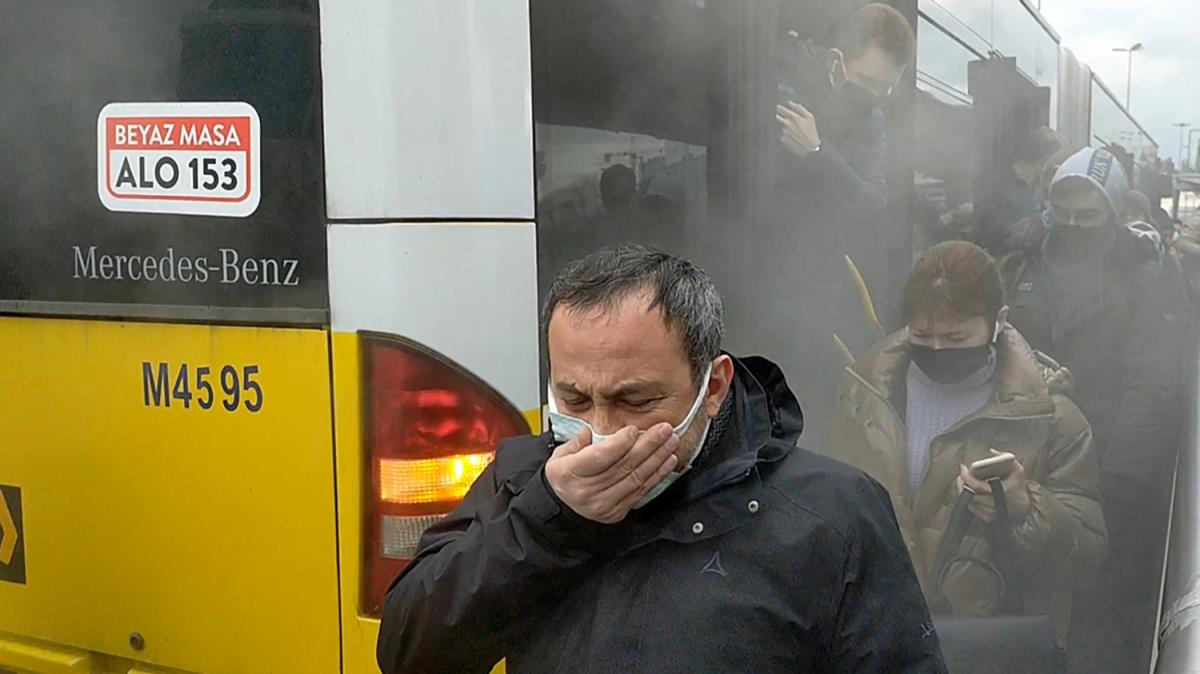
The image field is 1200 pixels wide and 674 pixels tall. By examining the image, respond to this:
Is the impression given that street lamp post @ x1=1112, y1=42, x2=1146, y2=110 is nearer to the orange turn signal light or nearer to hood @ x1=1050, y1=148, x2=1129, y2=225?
hood @ x1=1050, y1=148, x2=1129, y2=225

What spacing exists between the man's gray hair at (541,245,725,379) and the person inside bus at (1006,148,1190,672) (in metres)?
1.47

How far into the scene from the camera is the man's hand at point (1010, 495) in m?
2.70

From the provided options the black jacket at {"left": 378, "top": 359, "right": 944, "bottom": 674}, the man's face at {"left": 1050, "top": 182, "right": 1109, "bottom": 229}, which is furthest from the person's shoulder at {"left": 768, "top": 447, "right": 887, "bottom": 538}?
the man's face at {"left": 1050, "top": 182, "right": 1109, "bottom": 229}

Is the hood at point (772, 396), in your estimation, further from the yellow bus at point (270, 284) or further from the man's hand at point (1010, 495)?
the man's hand at point (1010, 495)

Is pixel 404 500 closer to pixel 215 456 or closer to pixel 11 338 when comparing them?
pixel 215 456

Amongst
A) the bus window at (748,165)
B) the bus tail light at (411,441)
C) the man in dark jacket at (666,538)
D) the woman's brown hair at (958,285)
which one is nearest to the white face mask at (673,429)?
the man in dark jacket at (666,538)

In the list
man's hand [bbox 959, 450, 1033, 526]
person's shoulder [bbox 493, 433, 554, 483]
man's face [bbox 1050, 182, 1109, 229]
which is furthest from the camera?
man's face [bbox 1050, 182, 1109, 229]

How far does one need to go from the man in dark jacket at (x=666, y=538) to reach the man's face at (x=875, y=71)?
1490 millimetres

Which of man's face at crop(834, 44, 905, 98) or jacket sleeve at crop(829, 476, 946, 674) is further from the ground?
man's face at crop(834, 44, 905, 98)

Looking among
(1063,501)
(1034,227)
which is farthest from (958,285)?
(1063,501)

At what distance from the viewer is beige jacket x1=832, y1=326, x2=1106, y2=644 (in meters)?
2.71

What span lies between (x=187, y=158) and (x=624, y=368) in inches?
47.4

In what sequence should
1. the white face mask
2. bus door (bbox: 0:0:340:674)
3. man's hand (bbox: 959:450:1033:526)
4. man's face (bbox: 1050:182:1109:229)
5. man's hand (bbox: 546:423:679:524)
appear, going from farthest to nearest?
man's face (bbox: 1050:182:1109:229) → man's hand (bbox: 959:450:1033:526) → bus door (bbox: 0:0:340:674) → the white face mask → man's hand (bbox: 546:423:679:524)

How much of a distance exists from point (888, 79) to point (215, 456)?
173cm
